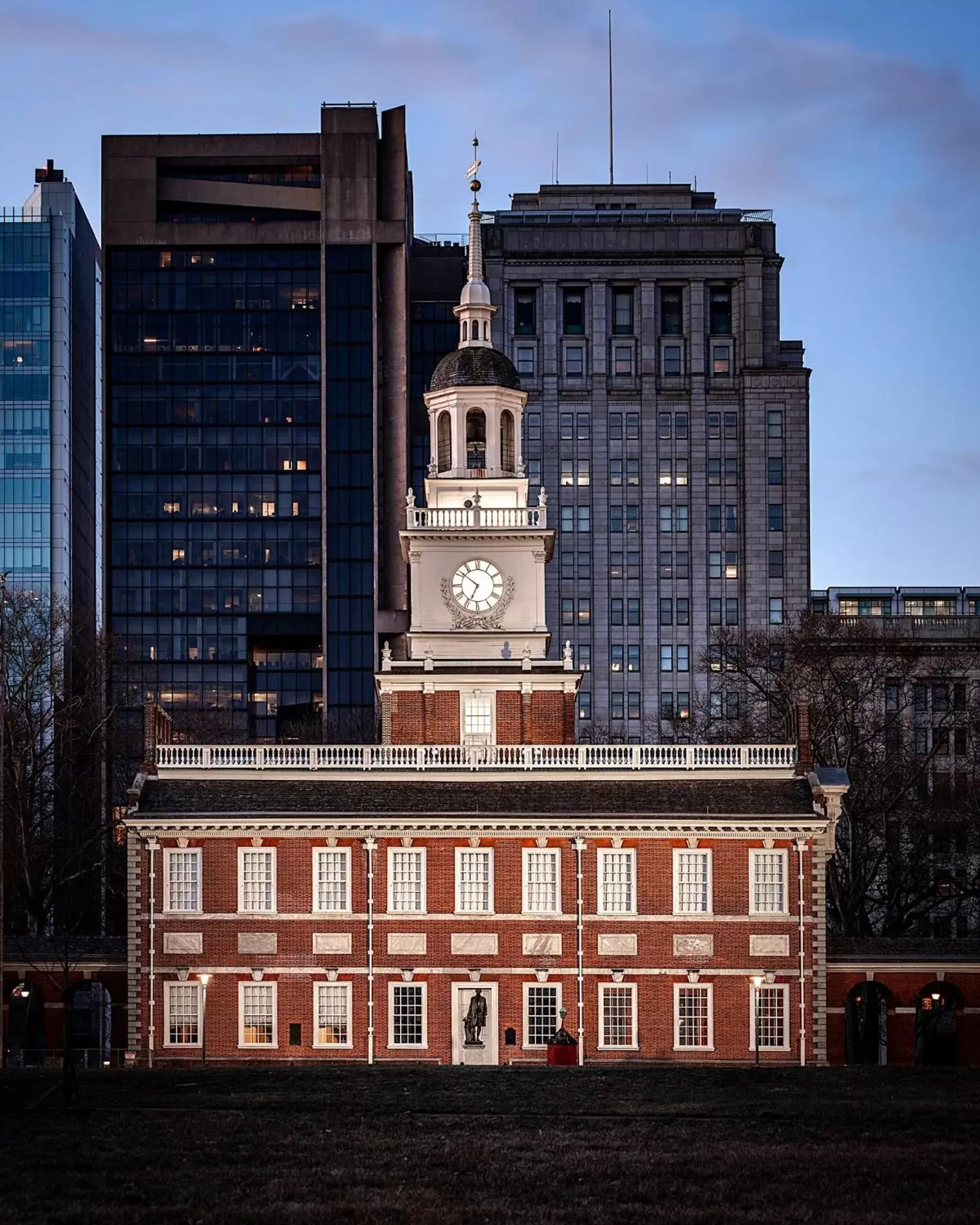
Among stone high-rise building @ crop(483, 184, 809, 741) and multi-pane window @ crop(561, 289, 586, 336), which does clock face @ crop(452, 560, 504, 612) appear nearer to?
stone high-rise building @ crop(483, 184, 809, 741)

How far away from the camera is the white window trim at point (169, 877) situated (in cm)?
6756

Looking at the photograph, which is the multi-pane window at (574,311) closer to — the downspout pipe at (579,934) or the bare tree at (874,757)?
the bare tree at (874,757)

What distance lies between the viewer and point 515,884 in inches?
2670

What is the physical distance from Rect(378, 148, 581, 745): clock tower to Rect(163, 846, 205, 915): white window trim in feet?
30.3

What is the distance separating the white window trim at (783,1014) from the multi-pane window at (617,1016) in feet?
11.4

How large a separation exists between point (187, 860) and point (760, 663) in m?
44.4

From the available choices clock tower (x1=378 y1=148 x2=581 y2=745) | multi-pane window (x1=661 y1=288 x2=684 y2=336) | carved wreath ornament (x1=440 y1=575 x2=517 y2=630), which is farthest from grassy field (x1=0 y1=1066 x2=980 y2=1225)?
multi-pane window (x1=661 y1=288 x2=684 y2=336)

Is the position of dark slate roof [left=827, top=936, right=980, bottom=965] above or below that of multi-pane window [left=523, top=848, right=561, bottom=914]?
below

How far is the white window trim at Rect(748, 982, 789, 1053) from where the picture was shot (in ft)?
220

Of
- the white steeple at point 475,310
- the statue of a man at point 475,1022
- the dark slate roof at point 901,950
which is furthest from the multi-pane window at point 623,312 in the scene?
the statue of a man at point 475,1022

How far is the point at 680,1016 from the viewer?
67500mm

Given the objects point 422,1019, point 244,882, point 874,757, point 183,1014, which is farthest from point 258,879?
point 874,757

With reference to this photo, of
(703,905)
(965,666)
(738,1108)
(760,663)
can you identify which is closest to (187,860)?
(703,905)

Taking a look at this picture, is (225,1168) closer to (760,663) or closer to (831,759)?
(831,759)
